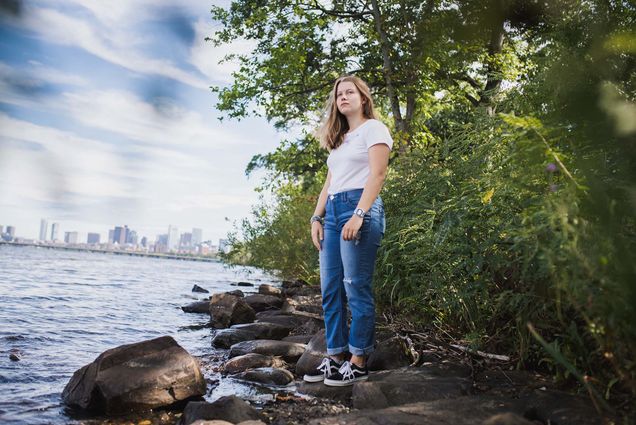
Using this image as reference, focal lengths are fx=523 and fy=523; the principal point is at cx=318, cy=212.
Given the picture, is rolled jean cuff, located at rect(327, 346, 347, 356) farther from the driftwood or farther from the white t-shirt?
the white t-shirt

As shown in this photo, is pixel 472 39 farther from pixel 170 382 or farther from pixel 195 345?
pixel 195 345

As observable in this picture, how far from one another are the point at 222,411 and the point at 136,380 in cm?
83

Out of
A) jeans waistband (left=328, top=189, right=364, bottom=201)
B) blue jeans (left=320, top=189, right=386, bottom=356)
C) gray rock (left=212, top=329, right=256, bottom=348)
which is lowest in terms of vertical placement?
gray rock (left=212, top=329, right=256, bottom=348)

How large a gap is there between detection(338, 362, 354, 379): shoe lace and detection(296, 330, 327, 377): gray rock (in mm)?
819

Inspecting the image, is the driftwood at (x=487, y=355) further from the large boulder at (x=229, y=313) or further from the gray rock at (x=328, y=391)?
the large boulder at (x=229, y=313)

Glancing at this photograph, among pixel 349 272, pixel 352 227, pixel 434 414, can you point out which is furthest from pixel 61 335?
pixel 434 414

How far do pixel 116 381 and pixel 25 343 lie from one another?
3.48 m

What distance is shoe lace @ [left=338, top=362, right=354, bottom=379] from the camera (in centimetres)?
386

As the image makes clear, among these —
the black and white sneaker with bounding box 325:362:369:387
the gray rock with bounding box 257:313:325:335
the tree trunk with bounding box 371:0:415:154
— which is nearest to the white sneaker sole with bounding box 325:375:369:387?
the black and white sneaker with bounding box 325:362:369:387

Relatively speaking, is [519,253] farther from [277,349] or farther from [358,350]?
[277,349]

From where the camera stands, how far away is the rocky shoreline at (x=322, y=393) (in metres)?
2.80

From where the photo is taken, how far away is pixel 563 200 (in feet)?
7.17

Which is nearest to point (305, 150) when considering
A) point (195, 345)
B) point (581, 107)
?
point (195, 345)

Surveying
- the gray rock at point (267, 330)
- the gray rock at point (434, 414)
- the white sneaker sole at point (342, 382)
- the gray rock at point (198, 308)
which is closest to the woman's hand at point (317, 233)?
the white sneaker sole at point (342, 382)
